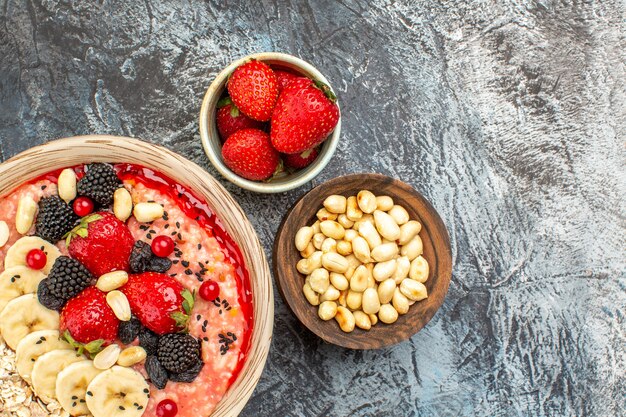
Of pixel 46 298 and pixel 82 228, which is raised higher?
pixel 82 228

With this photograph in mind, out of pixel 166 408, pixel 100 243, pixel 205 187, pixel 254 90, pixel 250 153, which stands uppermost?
pixel 254 90

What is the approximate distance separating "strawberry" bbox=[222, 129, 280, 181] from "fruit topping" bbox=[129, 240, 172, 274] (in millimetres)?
328

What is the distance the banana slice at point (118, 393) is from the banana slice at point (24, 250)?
0.34 metres

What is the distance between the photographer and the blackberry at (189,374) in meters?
1.72

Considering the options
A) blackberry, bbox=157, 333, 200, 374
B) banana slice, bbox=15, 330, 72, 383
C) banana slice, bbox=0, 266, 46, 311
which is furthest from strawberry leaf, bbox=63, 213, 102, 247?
blackberry, bbox=157, 333, 200, 374

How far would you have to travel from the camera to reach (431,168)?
2.11m

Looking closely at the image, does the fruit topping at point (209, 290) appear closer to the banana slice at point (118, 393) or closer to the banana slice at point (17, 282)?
the banana slice at point (118, 393)

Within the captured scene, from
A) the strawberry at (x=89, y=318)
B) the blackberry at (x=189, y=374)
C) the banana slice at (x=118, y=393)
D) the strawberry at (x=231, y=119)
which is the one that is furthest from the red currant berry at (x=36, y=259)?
the strawberry at (x=231, y=119)

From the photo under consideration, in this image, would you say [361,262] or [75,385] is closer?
[75,385]

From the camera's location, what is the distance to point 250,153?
5.86 feet

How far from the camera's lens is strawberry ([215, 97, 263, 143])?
1862mm

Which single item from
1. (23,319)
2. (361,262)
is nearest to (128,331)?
(23,319)

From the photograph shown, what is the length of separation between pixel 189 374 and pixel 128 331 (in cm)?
20

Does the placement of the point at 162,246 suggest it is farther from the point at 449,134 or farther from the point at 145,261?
the point at 449,134
